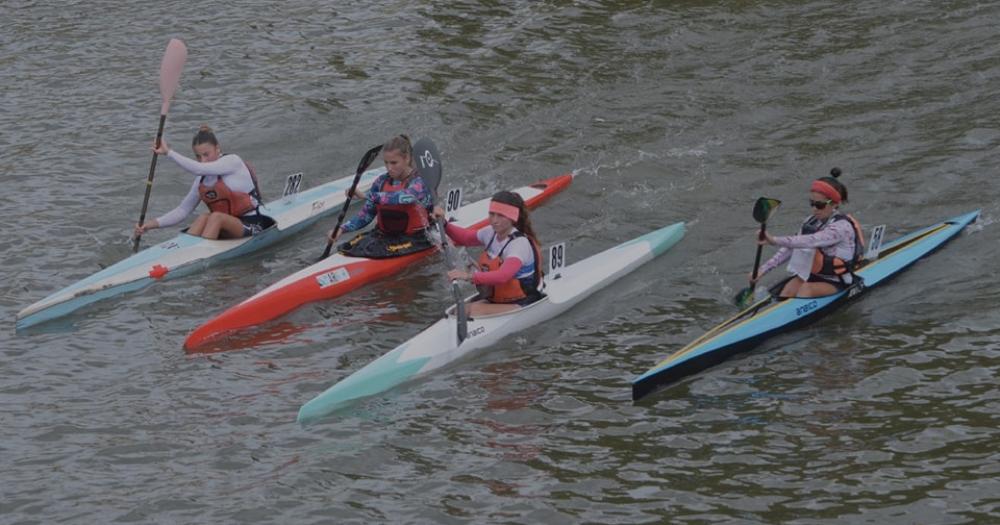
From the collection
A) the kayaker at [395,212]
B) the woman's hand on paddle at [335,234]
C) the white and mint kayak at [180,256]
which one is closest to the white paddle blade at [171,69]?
the white and mint kayak at [180,256]

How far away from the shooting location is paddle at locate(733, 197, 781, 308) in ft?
34.4

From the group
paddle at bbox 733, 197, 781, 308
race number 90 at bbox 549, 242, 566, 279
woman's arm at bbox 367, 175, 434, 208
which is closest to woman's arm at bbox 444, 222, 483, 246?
race number 90 at bbox 549, 242, 566, 279

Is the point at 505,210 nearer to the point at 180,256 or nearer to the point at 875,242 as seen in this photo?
the point at 875,242

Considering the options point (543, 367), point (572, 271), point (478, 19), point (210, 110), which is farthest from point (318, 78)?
point (543, 367)

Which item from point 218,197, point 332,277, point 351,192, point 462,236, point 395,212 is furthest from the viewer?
point 218,197

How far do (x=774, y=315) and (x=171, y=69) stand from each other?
7.15 m

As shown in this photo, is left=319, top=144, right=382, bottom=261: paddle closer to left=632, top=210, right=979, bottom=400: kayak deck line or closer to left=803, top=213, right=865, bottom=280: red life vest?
left=632, top=210, right=979, bottom=400: kayak deck line

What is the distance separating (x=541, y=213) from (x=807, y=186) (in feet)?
9.67

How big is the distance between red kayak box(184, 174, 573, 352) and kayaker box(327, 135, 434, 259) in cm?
12

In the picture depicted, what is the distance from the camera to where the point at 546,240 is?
13.7 metres

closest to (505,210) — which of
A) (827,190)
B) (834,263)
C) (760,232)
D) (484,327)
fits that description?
(484,327)

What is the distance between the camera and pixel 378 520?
8.29m

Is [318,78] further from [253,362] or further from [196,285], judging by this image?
[253,362]

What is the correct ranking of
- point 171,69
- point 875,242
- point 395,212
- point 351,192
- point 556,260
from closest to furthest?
point 875,242, point 556,260, point 395,212, point 351,192, point 171,69
